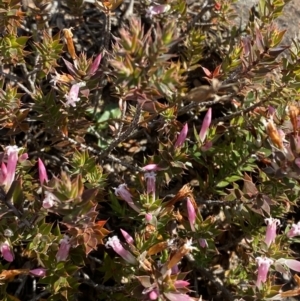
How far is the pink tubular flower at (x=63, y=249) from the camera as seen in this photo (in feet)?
9.31

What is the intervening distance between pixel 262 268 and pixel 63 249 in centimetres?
111

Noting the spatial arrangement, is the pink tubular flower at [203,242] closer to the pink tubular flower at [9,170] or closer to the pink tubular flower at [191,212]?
the pink tubular flower at [191,212]

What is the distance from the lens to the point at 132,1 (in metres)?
4.32

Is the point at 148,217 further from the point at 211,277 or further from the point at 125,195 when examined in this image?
the point at 211,277

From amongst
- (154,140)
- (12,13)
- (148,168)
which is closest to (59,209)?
(148,168)

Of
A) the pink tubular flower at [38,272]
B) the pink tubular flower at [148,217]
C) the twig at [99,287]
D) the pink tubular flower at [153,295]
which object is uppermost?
the pink tubular flower at [148,217]

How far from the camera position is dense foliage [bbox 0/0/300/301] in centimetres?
267

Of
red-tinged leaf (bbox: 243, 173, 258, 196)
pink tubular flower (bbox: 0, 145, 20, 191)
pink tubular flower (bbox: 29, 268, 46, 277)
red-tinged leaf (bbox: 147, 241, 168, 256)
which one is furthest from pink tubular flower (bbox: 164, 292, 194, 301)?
pink tubular flower (bbox: 0, 145, 20, 191)

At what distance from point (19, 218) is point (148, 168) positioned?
84 cm

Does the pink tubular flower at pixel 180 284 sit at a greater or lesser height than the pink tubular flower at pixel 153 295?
greater

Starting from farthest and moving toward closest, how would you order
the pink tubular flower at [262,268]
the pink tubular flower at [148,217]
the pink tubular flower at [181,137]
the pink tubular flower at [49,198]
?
Result: the pink tubular flower at [181,137] → the pink tubular flower at [148,217] → the pink tubular flower at [262,268] → the pink tubular flower at [49,198]

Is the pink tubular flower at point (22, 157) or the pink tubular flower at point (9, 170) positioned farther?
the pink tubular flower at point (22, 157)

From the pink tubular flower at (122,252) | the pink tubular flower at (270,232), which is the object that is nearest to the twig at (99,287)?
the pink tubular flower at (122,252)

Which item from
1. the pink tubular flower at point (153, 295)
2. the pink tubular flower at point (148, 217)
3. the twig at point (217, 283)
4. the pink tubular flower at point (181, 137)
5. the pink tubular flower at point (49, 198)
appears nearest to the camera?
the pink tubular flower at point (49, 198)
